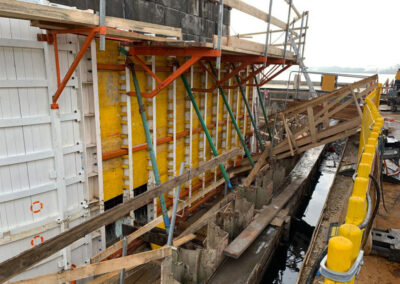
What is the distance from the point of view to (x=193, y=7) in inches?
282

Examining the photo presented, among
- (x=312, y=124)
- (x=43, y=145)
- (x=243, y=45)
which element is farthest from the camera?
(x=312, y=124)

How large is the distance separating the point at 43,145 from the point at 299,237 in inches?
302

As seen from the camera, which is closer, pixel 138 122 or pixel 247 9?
pixel 138 122

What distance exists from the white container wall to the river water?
4786 millimetres

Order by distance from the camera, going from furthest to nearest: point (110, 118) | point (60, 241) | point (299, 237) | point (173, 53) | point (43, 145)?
1. point (299, 237)
2. point (110, 118)
3. point (173, 53)
4. point (43, 145)
5. point (60, 241)

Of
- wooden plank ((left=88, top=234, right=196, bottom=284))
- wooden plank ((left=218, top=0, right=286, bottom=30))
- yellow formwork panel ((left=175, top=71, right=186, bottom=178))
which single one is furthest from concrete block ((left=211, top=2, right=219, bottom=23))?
wooden plank ((left=88, top=234, right=196, bottom=284))

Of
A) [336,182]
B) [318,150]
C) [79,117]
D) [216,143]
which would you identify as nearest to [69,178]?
[79,117]

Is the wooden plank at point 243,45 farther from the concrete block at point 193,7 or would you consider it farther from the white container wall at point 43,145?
the white container wall at point 43,145

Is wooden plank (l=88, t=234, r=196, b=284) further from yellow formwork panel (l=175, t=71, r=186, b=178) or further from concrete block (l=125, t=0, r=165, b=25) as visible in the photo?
concrete block (l=125, t=0, r=165, b=25)

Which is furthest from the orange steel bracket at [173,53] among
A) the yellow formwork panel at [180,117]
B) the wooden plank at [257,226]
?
the wooden plank at [257,226]

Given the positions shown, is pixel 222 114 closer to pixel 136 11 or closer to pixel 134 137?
pixel 134 137

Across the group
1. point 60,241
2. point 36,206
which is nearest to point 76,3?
point 36,206

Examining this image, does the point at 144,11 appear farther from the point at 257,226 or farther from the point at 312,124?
the point at 312,124

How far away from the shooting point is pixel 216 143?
9.40 metres
